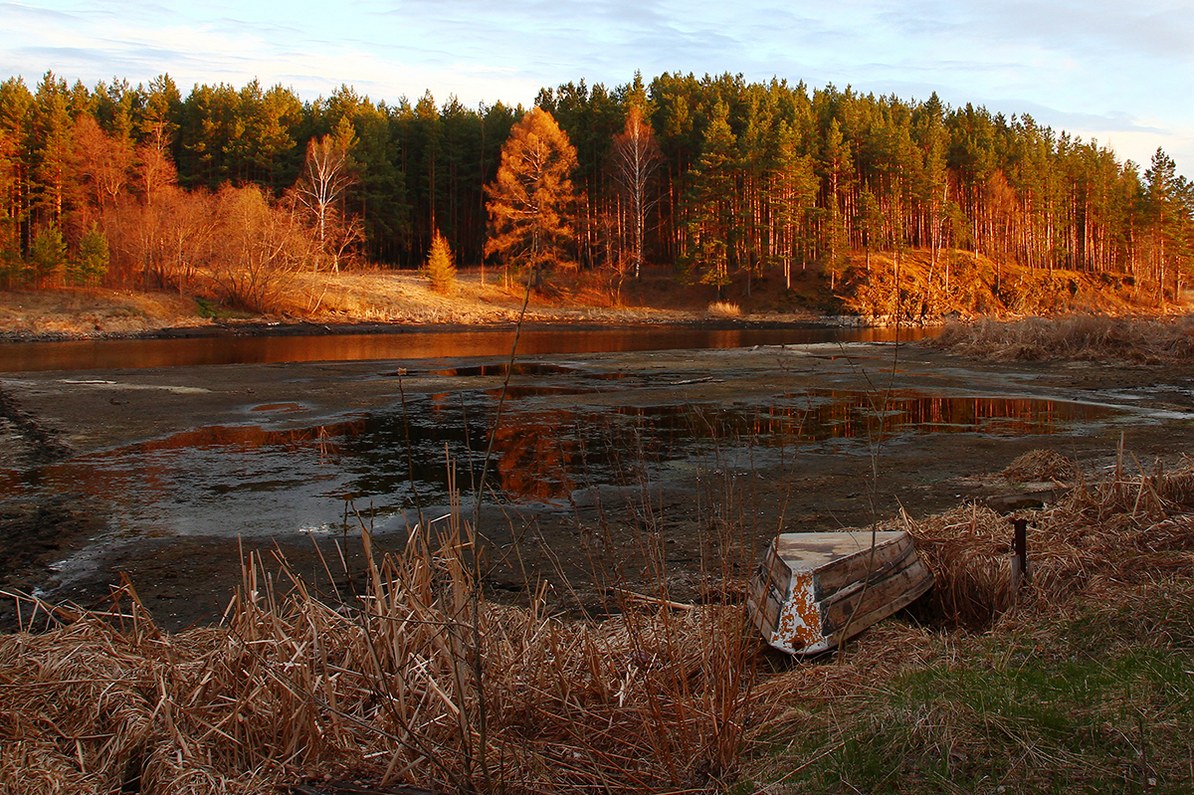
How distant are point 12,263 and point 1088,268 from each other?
9191 cm

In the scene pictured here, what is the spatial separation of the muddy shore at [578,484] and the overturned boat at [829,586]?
1.16ft

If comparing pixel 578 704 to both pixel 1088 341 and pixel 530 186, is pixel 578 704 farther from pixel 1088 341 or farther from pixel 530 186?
pixel 530 186

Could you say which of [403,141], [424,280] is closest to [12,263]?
[424,280]

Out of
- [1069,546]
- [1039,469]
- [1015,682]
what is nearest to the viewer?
[1015,682]

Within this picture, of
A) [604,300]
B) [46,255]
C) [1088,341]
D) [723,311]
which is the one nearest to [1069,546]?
[1088,341]

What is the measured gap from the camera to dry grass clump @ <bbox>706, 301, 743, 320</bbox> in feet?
205

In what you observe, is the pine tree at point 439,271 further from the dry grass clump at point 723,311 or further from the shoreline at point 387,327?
the dry grass clump at point 723,311

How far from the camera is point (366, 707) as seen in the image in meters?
4.29

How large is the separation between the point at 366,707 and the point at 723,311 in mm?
59788

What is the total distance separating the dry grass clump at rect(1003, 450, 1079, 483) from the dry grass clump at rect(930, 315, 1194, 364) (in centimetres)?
1994

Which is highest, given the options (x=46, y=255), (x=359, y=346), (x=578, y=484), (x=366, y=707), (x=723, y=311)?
(x=46, y=255)

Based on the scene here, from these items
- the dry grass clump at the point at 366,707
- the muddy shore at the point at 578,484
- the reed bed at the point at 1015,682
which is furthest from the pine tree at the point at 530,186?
the dry grass clump at the point at 366,707

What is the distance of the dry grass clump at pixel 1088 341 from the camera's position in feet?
90.7

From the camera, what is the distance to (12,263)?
47.2m
